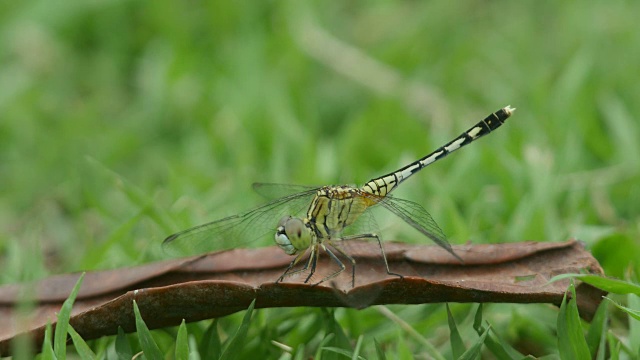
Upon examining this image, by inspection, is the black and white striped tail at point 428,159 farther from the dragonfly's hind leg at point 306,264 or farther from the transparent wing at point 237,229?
the dragonfly's hind leg at point 306,264

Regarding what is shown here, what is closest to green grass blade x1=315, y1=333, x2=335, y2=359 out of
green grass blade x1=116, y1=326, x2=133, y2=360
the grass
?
the grass

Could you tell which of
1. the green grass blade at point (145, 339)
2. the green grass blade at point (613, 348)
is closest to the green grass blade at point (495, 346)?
the green grass blade at point (613, 348)

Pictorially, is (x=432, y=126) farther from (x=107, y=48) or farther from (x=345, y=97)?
(x=107, y=48)

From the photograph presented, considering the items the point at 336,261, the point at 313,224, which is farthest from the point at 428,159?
the point at 336,261

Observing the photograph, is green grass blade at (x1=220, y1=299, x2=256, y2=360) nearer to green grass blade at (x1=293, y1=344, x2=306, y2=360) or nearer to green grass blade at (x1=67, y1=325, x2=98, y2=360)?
green grass blade at (x1=293, y1=344, x2=306, y2=360)

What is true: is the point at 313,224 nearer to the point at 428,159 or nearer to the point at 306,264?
the point at 306,264

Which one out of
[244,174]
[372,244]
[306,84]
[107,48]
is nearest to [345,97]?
[306,84]
